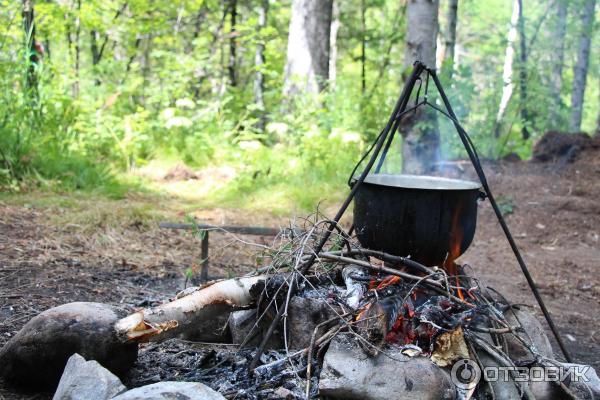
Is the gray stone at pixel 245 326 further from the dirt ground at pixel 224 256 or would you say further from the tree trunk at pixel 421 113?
the tree trunk at pixel 421 113

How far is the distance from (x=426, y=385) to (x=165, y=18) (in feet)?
34.9

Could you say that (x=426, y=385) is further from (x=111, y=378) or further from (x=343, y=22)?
(x=343, y=22)

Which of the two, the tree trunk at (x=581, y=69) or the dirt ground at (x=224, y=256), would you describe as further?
the tree trunk at (x=581, y=69)

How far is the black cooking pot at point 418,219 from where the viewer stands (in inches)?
108

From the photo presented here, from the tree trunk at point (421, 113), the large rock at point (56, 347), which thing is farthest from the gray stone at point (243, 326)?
the tree trunk at point (421, 113)

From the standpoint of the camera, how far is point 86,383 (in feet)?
6.90

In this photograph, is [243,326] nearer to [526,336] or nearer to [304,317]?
[304,317]

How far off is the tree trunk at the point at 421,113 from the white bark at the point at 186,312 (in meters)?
4.31

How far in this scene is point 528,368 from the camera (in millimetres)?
2553

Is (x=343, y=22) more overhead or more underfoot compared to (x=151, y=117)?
more overhead

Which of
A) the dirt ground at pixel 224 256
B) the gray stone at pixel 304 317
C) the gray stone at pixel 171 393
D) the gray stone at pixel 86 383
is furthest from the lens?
the dirt ground at pixel 224 256

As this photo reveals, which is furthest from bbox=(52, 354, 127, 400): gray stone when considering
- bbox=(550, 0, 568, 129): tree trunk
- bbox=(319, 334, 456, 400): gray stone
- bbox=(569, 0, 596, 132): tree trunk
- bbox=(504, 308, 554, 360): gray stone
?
bbox=(550, 0, 568, 129): tree trunk

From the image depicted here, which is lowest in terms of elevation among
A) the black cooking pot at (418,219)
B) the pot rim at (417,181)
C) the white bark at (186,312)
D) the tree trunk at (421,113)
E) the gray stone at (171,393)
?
the gray stone at (171,393)

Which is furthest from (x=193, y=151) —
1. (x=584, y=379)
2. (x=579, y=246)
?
(x=584, y=379)
